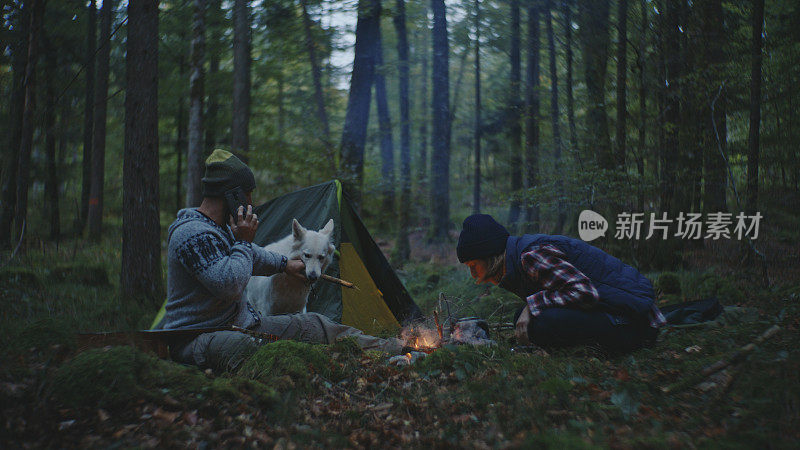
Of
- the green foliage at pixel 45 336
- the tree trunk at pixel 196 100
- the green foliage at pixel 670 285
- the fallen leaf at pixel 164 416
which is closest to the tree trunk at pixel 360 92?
the tree trunk at pixel 196 100

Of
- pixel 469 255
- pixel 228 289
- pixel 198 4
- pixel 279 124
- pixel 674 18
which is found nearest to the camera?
pixel 228 289

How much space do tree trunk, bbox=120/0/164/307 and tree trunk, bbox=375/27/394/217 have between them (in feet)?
22.1

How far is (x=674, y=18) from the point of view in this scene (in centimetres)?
803

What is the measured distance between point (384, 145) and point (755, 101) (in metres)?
10.4

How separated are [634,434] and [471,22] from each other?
1720 centimetres

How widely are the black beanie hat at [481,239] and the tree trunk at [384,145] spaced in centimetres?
829

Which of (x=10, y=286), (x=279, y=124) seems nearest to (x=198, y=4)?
(x=279, y=124)

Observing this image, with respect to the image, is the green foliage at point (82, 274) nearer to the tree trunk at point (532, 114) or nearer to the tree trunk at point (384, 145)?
the tree trunk at point (384, 145)

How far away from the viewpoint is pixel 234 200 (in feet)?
11.2

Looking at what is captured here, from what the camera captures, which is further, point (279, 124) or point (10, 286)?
point (279, 124)

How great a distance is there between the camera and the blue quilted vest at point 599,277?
342cm

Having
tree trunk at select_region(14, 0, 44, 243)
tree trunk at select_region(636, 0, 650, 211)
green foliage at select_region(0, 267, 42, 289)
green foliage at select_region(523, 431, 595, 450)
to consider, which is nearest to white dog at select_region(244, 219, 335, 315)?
green foliage at select_region(523, 431, 595, 450)

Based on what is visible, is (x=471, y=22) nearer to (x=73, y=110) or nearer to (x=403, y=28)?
(x=403, y=28)

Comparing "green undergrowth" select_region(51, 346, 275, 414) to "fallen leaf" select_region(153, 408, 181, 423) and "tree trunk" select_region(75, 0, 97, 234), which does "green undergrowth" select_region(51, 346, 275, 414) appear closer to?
"fallen leaf" select_region(153, 408, 181, 423)
